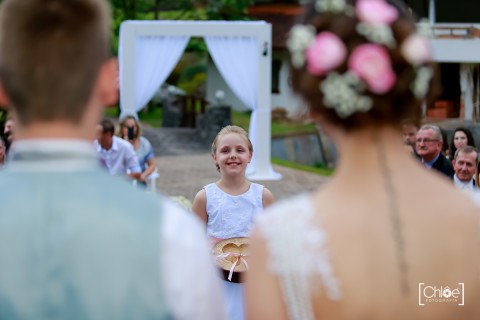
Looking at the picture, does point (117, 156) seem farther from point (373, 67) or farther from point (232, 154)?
point (373, 67)

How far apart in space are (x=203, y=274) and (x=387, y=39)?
26.6 inches

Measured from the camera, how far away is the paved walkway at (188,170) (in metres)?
19.2

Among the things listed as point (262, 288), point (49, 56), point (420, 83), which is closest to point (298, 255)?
point (262, 288)

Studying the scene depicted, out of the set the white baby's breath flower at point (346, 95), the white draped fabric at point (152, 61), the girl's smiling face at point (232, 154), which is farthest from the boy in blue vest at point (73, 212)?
the white draped fabric at point (152, 61)

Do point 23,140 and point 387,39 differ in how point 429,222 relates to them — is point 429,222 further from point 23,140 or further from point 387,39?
point 23,140

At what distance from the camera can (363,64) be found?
6.81 ft

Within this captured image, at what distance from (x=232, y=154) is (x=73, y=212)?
13.7 feet

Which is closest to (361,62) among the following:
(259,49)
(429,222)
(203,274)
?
(429,222)

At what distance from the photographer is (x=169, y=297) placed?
198 cm

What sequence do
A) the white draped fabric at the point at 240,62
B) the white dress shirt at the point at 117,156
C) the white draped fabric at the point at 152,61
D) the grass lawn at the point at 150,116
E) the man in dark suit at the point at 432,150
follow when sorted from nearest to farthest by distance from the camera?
the man in dark suit at the point at 432,150 → the white dress shirt at the point at 117,156 → the white draped fabric at the point at 152,61 → the white draped fabric at the point at 240,62 → the grass lawn at the point at 150,116

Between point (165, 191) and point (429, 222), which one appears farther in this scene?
point (165, 191)

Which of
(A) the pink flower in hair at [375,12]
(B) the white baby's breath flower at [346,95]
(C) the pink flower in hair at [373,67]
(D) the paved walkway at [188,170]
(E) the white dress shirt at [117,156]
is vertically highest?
(A) the pink flower in hair at [375,12]

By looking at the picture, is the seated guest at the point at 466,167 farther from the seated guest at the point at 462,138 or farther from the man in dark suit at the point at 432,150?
the seated guest at the point at 462,138

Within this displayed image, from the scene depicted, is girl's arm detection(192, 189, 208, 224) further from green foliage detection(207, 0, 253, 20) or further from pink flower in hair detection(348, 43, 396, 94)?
green foliage detection(207, 0, 253, 20)
